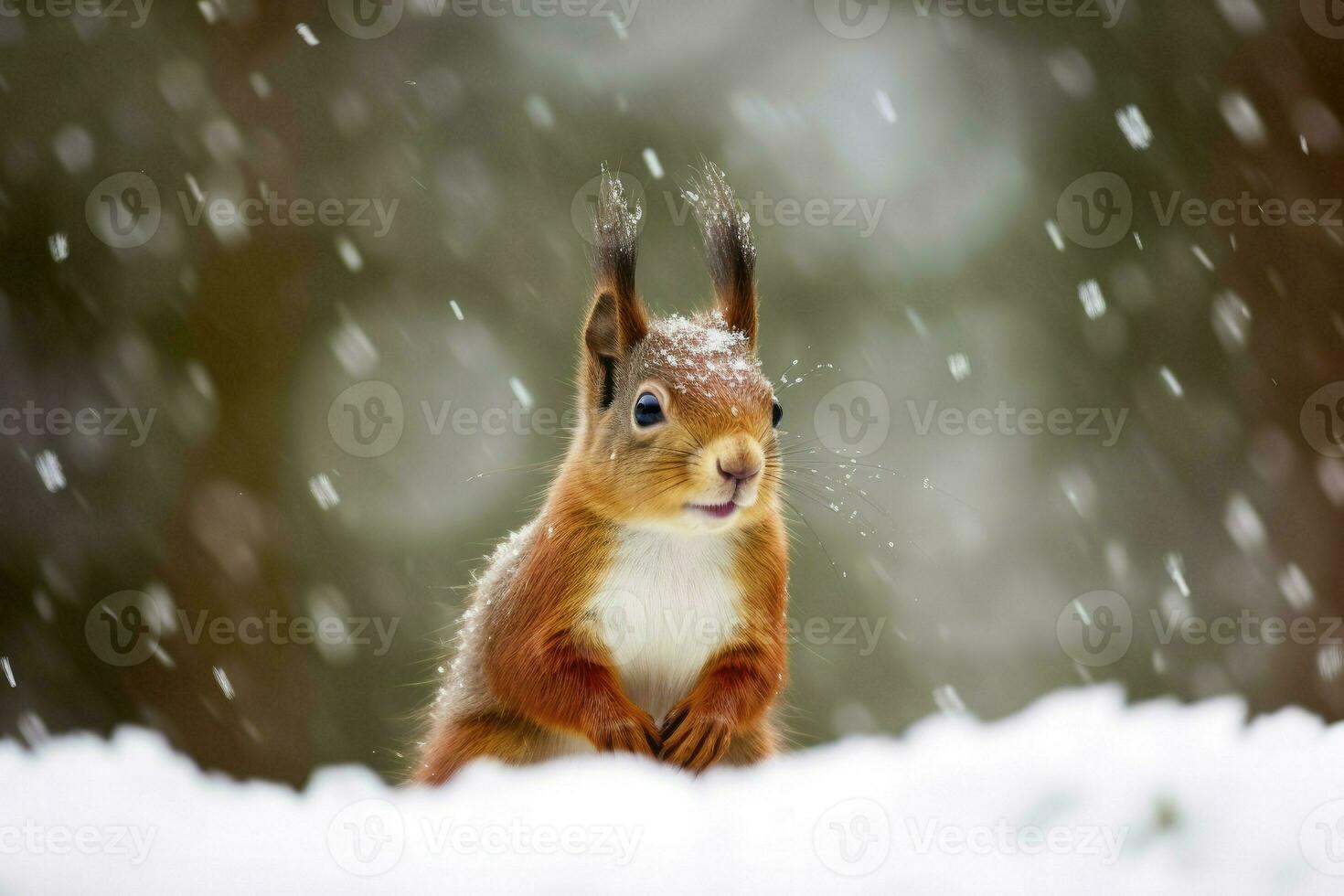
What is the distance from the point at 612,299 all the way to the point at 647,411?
5.6 inches

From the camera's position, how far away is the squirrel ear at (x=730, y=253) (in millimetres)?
1194

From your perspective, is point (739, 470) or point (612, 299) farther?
point (612, 299)

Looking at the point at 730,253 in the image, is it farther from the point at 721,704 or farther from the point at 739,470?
the point at 721,704

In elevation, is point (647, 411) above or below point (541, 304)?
above

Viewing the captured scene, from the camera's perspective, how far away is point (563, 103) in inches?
90.0

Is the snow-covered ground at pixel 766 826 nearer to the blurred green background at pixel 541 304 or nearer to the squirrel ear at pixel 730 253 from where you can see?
the squirrel ear at pixel 730 253

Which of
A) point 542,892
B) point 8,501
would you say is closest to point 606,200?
point 542,892

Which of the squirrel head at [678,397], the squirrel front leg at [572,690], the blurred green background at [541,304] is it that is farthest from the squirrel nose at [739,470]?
the blurred green background at [541,304]

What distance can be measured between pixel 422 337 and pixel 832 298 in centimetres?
91

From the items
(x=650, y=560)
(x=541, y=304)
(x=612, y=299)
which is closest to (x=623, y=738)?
(x=650, y=560)

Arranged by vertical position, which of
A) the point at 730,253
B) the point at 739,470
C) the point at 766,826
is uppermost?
the point at 730,253

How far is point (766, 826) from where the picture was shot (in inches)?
40.8

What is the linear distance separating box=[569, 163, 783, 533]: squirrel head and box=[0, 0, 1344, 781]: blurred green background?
79cm

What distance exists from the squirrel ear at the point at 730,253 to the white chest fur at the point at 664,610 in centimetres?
26
